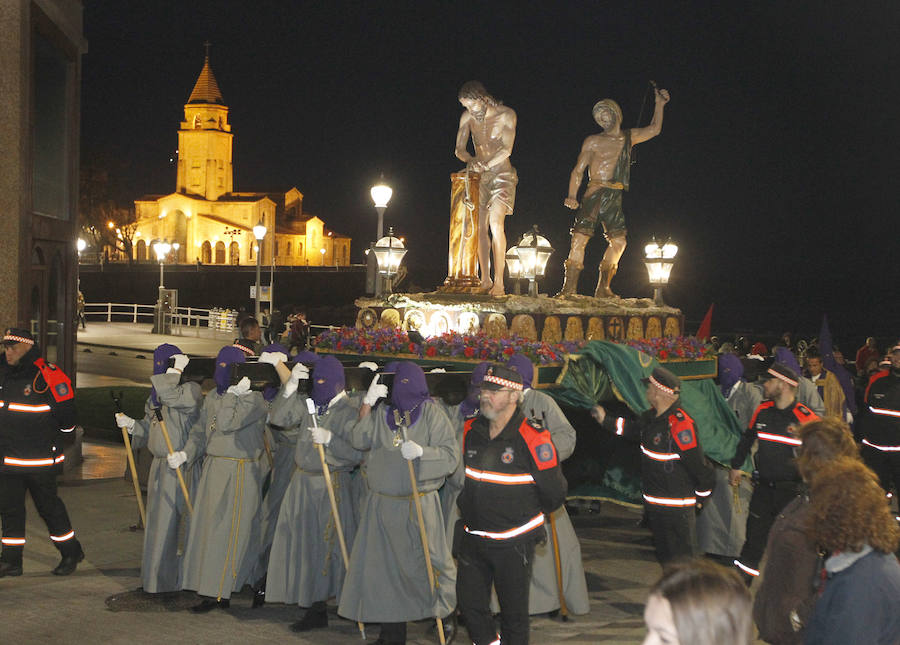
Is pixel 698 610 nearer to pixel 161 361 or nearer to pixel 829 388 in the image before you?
pixel 161 361

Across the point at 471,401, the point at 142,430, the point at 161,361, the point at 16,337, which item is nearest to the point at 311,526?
the point at 471,401

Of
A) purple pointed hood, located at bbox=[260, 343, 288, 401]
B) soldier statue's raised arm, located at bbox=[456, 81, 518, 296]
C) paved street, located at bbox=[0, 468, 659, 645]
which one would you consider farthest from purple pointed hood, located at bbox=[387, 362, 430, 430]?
soldier statue's raised arm, located at bbox=[456, 81, 518, 296]

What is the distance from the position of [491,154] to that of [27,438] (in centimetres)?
881

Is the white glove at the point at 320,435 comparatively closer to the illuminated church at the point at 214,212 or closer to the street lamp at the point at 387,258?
the street lamp at the point at 387,258

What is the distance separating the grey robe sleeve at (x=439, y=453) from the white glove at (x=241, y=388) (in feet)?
5.28

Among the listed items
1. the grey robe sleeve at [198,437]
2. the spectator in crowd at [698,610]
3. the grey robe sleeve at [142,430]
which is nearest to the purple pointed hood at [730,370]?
the grey robe sleeve at [198,437]

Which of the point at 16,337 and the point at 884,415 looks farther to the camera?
the point at 884,415

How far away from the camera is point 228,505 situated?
24.4 ft

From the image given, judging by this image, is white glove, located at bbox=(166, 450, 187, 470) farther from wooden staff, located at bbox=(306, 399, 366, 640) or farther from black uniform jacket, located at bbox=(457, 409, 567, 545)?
black uniform jacket, located at bbox=(457, 409, 567, 545)

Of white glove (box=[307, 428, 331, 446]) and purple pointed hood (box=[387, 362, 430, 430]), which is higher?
purple pointed hood (box=[387, 362, 430, 430])

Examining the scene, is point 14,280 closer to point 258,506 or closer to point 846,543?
point 258,506

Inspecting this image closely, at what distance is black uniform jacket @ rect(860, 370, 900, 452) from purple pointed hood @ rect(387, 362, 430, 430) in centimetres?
522

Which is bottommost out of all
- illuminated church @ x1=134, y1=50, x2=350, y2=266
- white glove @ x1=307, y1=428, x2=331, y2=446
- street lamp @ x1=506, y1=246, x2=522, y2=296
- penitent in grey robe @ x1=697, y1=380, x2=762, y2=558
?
penitent in grey robe @ x1=697, y1=380, x2=762, y2=558

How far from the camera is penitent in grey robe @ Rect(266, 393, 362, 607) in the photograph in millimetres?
7094
